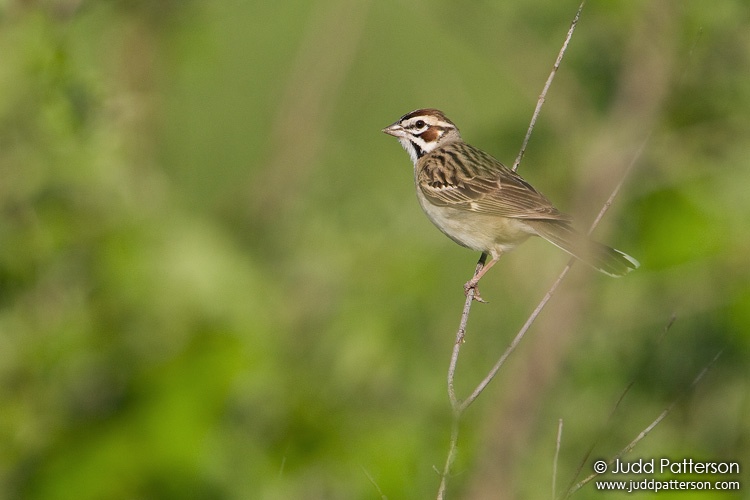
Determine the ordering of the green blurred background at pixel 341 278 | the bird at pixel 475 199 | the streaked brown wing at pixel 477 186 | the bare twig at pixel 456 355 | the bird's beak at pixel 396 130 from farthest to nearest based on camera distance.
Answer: the bird's beak at pixel 396 130 < the green blurred background at pixel 341 278 < the streaked brown wing at pixel 477 186 < the bird at pixel 475 199 < the bare twig at pixel 456 355

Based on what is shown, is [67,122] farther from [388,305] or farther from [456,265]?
[456,265]

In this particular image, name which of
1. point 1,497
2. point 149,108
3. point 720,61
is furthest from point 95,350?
point 720,61

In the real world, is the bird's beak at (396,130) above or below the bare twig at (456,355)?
above

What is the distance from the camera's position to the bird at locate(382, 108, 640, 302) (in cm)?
451

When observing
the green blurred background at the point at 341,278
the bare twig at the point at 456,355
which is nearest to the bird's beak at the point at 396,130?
the green blurred background at the point at 341,278

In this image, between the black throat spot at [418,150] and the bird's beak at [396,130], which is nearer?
the bird's beak at [396,130]

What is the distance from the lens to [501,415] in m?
6.39

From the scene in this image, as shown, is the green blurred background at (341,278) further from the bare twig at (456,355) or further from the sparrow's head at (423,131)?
the bare twig at (456,355)

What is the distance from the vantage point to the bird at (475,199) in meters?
4.51

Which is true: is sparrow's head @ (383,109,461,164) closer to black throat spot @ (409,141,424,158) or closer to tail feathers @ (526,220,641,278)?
black throat spot @ (409,141,424,158)

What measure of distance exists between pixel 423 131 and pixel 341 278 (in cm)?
160

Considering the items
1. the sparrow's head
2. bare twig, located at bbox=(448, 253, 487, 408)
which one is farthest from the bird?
bare twig, located at bbox=(448, 253, 487, 408)

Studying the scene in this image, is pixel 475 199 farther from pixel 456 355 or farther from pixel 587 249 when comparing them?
pixel 456 355

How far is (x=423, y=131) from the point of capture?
5379 millimetres
